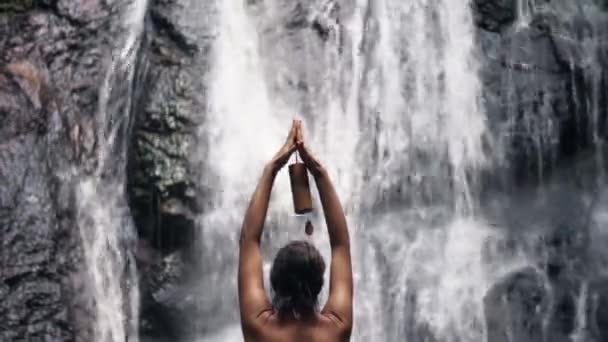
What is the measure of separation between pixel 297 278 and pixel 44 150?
507cm

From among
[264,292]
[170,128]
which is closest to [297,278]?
[264,292]

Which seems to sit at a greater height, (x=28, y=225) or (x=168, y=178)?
(x=168, y=178)

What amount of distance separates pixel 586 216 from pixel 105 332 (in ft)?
13.3

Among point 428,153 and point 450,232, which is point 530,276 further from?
point 428,153

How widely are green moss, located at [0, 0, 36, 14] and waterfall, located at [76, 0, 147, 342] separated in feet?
2.66

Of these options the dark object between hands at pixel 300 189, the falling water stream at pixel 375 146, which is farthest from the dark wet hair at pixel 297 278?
the falling water stream at pixel 375 146

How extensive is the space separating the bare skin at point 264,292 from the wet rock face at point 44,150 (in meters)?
4.47

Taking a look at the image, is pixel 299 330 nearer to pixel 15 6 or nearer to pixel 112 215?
pixel 112 215

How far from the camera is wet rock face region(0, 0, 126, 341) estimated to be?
24.7 ft

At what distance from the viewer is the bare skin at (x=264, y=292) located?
3307 mm

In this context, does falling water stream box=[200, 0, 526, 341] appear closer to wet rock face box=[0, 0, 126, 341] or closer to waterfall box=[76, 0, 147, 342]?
waterfall box=[76, 0, 147, 342]

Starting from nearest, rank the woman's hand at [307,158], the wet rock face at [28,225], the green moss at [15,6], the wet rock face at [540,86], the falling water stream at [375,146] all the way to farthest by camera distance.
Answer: the woman's hand at [307,158] → the wet rock face at [28,225] → the falling water stream at [375,146] → the green moss at [15,6] → the wet rock face at [540,86]

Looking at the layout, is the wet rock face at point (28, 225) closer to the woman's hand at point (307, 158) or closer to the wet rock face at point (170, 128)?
the wet rock face at point (170, 128)

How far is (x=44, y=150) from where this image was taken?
313 inches
